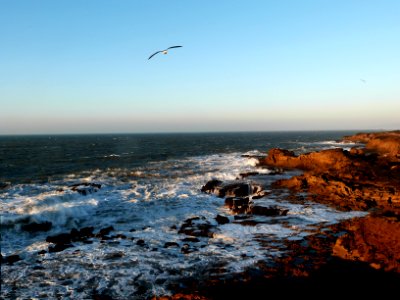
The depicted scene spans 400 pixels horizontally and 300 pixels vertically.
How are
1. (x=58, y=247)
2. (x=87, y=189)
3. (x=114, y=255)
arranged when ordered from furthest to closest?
(x=87, y=189)
(x=58, y=247)
(x=114, y=255)

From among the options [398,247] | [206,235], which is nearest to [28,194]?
[206,235]

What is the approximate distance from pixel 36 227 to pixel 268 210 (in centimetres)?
1430

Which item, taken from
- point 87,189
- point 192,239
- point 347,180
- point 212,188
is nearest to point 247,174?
point 212,188

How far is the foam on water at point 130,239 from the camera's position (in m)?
12.4

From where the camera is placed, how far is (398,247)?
44.0 feet

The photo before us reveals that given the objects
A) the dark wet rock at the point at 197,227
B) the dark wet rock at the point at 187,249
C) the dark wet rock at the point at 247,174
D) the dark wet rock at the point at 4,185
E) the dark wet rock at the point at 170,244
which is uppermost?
the dark wet rock at the point at 247,174

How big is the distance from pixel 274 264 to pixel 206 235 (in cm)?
501

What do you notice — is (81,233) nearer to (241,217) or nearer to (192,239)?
(192,239)

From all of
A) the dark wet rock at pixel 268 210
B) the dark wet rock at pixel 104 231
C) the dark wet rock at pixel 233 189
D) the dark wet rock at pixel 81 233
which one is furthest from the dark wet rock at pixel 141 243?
the dark wet rock at pixel 233 189

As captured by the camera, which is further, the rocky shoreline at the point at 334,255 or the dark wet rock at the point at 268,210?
the dark wet rock at the point at 268,210

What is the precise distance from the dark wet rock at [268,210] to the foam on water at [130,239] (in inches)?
19.9

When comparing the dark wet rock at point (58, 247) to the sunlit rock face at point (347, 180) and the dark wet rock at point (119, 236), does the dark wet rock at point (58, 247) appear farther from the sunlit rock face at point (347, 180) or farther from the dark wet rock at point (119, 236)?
the sunlit rock face at point (347, 180)

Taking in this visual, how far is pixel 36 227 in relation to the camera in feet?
64.9

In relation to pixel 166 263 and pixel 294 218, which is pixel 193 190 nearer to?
pixel 294 218
